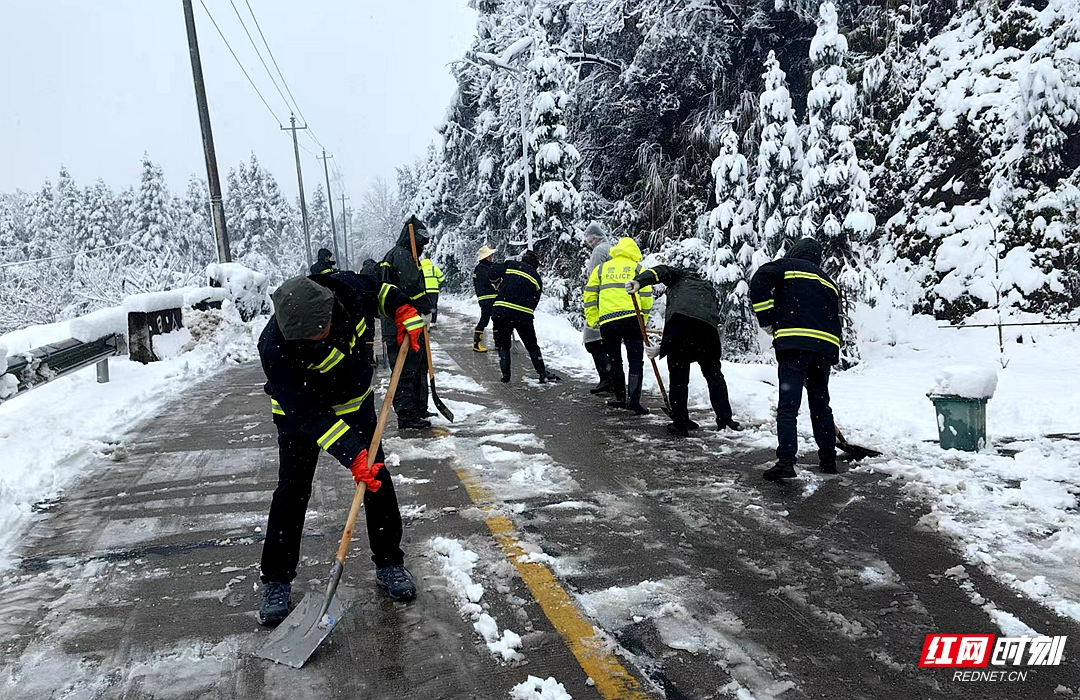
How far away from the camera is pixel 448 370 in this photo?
11789 millimetres

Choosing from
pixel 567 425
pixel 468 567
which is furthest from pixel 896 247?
pixel 468 567

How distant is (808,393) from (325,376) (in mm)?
3623

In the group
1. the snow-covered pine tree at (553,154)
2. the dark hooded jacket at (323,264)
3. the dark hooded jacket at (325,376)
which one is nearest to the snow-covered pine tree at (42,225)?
the snow-covered pine tree at (553,154)

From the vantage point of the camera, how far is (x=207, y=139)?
1888 centimetres

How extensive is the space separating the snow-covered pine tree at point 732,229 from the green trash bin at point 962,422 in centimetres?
839

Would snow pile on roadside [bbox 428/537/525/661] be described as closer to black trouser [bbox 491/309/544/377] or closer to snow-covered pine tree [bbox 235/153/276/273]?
black trouser [bbox 491/309/544/377]

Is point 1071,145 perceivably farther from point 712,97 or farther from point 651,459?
point 651,459

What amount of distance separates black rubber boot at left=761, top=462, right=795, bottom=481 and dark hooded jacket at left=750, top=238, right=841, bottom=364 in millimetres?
870

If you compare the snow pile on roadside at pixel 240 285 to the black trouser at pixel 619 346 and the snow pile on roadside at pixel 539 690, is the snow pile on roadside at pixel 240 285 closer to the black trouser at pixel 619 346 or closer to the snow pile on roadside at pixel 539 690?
the black trouser at pixel 619 346

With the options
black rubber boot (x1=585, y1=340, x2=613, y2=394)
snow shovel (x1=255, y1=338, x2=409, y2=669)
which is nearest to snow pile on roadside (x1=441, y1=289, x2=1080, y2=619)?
black rubber boot (x1=585, y1=340, x2=613, y2=394)

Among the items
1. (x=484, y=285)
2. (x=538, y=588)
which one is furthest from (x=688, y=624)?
(x=484, y=285)

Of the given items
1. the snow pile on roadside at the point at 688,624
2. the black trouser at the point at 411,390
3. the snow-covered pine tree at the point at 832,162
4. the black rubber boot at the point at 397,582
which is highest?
the snow-covered pine tree at the point at 832,162

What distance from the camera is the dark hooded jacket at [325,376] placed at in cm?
354

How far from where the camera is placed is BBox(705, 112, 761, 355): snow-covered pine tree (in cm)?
1421
